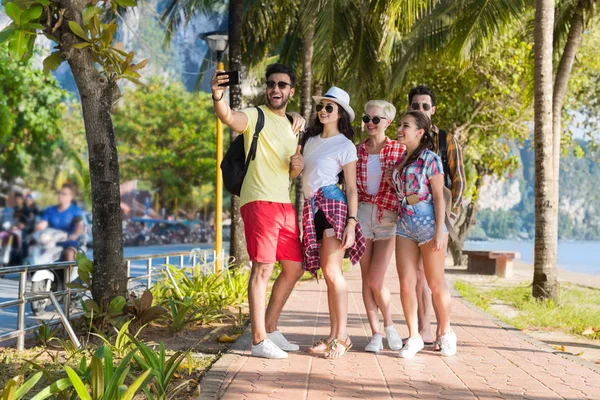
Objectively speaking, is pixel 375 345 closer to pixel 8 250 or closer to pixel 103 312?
pixel 103 312

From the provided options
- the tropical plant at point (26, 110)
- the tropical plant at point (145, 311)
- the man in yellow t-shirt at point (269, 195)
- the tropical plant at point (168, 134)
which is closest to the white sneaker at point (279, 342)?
the man in yellow t-shirt at point (269, 195)

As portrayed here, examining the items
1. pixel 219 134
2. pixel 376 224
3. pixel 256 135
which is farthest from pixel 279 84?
pixel 219 134

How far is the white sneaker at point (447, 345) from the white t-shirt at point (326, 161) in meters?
1.53

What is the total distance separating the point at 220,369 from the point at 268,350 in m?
0.53

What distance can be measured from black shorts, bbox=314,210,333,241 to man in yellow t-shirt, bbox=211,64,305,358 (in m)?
0.18

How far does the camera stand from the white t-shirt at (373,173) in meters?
6.36

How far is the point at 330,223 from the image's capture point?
600 centimetres

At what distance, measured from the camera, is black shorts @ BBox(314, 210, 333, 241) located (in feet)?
19.8

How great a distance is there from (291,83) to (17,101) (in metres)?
26.6

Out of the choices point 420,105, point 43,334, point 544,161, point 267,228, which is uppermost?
point 420,105

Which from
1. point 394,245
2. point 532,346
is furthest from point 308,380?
Answer: point 532,346

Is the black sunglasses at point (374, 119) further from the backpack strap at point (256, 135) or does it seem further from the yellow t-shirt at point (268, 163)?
the backpack strap at point (256, 135)

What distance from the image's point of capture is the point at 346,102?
A: 6.21 meters

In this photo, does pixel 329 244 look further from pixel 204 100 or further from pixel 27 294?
pixel 204 100
